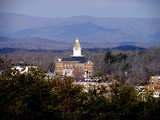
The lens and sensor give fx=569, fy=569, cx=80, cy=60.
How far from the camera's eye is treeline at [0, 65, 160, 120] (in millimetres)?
19719

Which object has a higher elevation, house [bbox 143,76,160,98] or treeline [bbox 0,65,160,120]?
treeline [bbox 0,65,160,120]

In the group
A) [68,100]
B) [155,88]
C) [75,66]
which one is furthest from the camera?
[75,66]

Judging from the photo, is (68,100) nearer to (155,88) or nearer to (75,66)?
(155,88)

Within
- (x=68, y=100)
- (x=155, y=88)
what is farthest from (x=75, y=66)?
(x=68, y=100)

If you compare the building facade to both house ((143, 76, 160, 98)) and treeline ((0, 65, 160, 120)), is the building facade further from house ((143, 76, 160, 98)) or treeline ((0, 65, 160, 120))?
treeline ((0, 65, 160, 120))

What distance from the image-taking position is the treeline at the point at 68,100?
64.7ft

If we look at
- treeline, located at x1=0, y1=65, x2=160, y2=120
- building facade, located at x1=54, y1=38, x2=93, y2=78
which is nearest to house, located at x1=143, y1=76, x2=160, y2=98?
treeline, located at x1=0, y1=65, x2=160, y2=120

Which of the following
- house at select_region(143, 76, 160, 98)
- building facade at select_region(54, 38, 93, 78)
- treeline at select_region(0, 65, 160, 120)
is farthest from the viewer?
building facade at select_region(54, 38, 93, 78)

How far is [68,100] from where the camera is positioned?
69.4ft

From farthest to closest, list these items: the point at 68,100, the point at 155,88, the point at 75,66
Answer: the point at 75,66, the point at 155,88, the point at 68,100

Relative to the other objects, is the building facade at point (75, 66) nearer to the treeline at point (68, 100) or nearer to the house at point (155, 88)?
the house at point (155, 88)

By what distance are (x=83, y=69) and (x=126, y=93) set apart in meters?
43.4

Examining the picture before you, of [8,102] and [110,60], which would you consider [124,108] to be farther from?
[110,60]

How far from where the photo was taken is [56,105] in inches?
808
